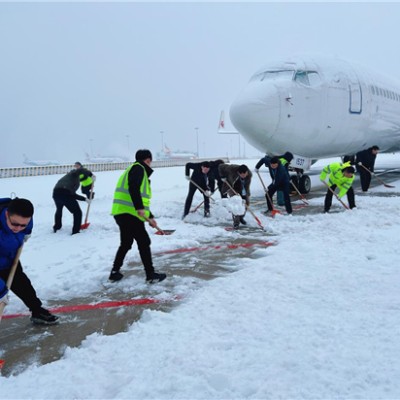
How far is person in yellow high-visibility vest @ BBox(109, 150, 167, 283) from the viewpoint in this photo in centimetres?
428

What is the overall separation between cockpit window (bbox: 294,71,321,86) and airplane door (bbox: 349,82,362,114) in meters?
1.69

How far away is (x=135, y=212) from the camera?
14.5 ft

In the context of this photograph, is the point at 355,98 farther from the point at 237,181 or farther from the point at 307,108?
the point at 237,181

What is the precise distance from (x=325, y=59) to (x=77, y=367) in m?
11.6

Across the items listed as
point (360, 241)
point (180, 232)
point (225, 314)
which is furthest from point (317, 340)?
point (180, 232)

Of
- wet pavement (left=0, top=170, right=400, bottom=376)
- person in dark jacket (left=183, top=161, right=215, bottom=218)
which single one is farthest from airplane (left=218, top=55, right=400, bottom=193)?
wet pavement (left=0, top=170, right=400, bottom=376)

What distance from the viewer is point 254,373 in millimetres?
2285

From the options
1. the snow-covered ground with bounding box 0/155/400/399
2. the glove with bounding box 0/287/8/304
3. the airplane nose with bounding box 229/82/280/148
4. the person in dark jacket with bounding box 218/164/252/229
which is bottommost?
the snow-covered ground with bounding box 0/155/400/399

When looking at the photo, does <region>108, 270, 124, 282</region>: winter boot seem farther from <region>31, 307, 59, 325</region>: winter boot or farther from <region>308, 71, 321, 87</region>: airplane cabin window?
<region>308, 71, 321, 87</region>: airplane cabin window

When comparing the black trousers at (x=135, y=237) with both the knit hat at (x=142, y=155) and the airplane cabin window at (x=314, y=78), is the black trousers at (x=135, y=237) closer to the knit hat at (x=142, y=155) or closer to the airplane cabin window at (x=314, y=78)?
the knit hat at (x=142, y=155)

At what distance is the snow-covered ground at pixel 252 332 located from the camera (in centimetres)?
221

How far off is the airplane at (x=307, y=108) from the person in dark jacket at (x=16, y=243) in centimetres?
752

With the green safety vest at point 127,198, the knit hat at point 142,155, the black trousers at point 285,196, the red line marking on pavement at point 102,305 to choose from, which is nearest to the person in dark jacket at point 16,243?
the red line marking on pavement at point 102,305

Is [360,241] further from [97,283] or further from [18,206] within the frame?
→ [18,206]
